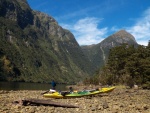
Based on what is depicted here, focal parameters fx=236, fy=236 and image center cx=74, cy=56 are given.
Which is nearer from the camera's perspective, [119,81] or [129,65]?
[129,65]

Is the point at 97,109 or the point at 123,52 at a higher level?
the point at 123,52


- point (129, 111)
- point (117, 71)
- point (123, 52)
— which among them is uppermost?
point (123, 52)

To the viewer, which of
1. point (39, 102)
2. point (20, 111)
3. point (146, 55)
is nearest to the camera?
point (20, 111)

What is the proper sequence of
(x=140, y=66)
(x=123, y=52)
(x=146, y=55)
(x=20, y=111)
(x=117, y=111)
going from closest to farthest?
A: (x=20, y=111) → (x=117, y=111) → (x=140, y=66) → (x=146, y=55) → (x=123, y=52)

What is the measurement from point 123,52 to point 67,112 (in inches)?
2234

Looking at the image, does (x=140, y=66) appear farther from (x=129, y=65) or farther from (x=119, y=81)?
(x=119, y=81)

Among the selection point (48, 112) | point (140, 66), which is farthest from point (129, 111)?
point (140, 66)

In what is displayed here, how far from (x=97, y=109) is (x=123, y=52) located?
53988 millimetres

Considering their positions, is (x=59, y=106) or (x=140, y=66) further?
(x=140, y=66)

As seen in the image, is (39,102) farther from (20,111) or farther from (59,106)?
(20,111)

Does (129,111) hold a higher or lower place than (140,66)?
lower

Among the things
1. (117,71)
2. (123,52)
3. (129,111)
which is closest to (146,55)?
(123,52)

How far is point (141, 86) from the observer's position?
60469mm

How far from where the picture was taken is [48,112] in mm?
17281
